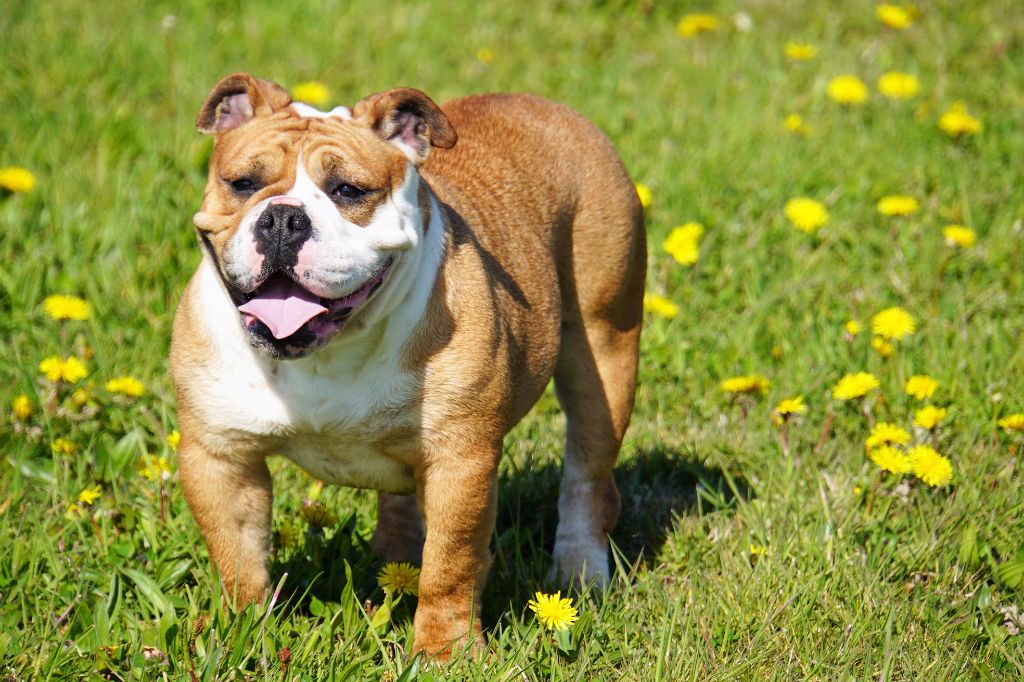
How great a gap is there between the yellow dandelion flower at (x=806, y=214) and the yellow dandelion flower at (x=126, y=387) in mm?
3017

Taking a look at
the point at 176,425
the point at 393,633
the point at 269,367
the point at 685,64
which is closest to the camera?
the point at 269,367

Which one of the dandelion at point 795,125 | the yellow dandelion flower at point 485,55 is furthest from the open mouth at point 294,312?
the yellow dandelion flower at point 485,55

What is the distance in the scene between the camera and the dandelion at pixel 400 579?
387 centimetres

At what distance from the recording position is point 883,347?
4.98 metres

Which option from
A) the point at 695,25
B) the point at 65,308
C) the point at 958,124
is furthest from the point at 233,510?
the point at 695,25

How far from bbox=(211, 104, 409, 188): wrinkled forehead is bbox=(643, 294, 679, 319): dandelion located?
2.23 m

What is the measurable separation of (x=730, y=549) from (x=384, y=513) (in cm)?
115

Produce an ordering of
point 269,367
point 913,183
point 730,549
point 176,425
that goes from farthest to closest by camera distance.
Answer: point 913,183
point 176,425
point 730,549
point 269,367

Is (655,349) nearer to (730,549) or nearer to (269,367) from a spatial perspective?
(730,549)

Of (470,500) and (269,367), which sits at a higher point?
(269,367)

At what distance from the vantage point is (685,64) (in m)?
7.79

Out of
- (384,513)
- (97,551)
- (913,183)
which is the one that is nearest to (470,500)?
(384,513)

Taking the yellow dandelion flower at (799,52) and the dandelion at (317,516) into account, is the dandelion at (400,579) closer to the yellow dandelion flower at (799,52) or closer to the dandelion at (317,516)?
the dandelion at (317,516)

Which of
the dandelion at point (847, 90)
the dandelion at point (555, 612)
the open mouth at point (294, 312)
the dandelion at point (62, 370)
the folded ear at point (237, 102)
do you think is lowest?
the dandelion at point (555, 612)
